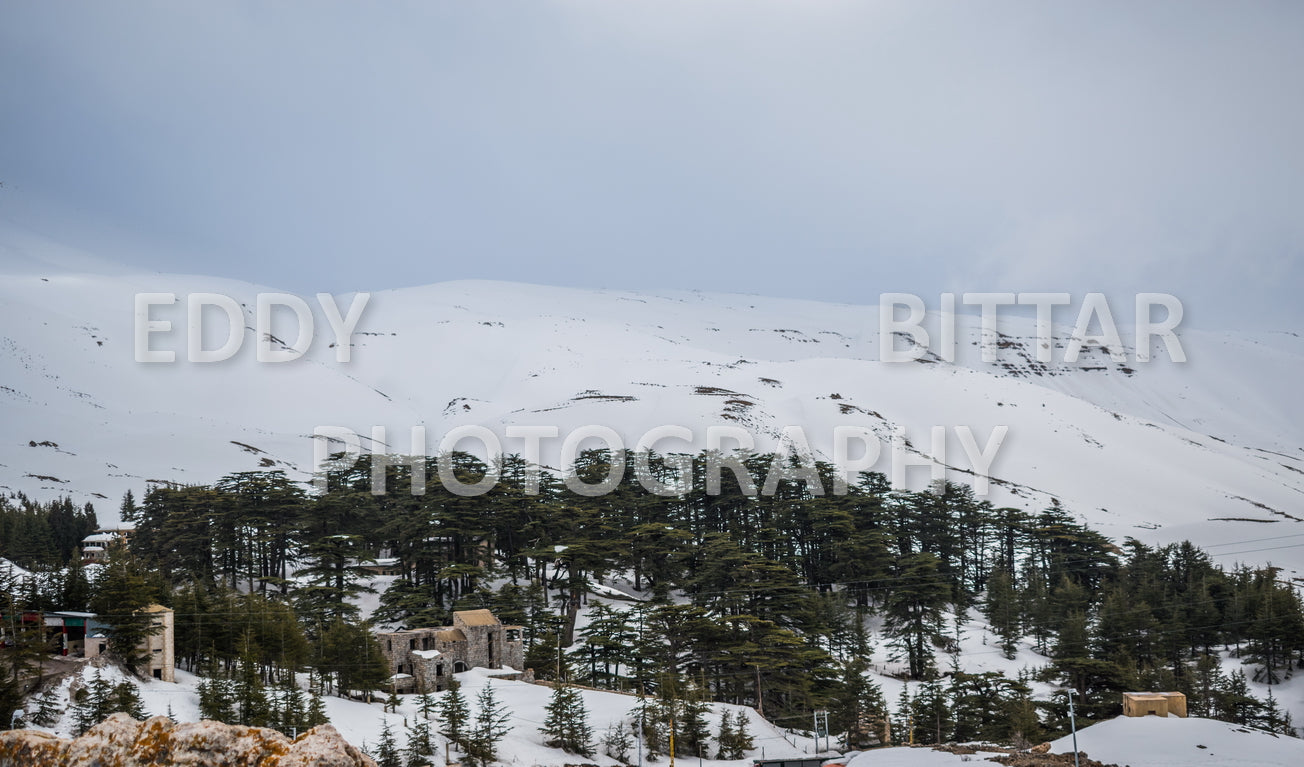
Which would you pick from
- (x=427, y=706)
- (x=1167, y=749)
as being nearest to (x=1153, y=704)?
(x=1167, y=749)

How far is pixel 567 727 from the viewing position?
97.7 feet

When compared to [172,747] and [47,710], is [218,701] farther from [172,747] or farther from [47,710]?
[172,747]

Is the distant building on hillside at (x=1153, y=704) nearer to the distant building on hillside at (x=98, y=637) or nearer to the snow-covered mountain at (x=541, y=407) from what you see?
the distant building on hillside at (x=98, y=637)

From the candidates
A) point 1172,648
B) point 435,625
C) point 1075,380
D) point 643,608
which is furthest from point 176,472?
point 1075,380

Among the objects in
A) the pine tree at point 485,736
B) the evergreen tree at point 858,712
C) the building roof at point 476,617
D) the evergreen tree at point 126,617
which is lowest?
the evergreen tree at point 858,712

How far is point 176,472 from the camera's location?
271ft

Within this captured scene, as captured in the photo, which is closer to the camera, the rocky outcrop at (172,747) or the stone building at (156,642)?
the rocky outcrop at (172,747)

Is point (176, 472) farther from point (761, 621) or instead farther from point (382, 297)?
point (382, 297)

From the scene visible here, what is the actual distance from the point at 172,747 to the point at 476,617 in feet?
108

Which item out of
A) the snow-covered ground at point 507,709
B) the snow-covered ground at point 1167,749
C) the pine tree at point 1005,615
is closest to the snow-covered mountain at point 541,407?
the pine tree at point 1005,615

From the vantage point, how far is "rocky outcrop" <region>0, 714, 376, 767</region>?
615cm

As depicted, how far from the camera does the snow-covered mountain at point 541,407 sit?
265 ft

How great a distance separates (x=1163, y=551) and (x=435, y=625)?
43.5 metres

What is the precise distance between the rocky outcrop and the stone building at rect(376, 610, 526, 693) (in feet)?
96.9
